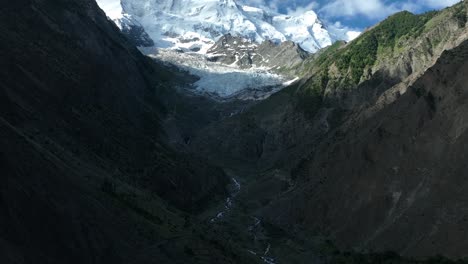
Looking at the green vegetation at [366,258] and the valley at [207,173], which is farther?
the green vegetation at [366,258]

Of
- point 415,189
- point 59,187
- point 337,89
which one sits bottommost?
point 59,187

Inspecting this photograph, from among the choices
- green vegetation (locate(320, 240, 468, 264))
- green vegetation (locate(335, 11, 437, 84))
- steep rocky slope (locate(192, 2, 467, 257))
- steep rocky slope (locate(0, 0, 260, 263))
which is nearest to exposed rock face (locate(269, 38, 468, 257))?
steep rocky slope (locate(192, 2, 467, 257))

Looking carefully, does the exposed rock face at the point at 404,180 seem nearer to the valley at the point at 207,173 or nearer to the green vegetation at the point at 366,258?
the valley at the point at 207,173

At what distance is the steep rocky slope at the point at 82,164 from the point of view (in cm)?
3778

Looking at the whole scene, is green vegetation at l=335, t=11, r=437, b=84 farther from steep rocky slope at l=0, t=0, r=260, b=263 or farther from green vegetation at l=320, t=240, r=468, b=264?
green vegetation at l=320, t=240, r=468, b=264

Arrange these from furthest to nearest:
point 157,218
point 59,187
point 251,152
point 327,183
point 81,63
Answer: point 251,152 → point 81,63 → point 327,183 → point 157,218 → point 59,187

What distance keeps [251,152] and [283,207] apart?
6980 cm

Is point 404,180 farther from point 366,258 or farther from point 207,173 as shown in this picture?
point 207,173

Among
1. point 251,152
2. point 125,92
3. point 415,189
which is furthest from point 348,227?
point 251,152

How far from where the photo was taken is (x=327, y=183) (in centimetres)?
8769

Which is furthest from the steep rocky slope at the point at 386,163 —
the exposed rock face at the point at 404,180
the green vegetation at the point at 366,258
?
the green vegetation at the point at 366,258

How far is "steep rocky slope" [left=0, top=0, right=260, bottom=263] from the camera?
37.8 m

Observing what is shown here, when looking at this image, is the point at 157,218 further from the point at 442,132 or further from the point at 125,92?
the point at 125,92

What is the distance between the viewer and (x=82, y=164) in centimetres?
6397
